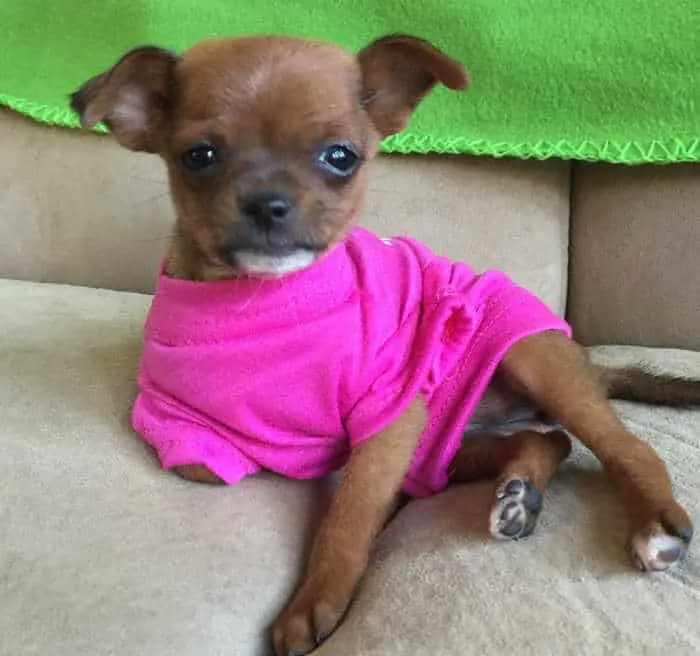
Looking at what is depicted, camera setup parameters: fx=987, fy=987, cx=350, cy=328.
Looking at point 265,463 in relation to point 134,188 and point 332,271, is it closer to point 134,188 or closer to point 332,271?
point 332,271

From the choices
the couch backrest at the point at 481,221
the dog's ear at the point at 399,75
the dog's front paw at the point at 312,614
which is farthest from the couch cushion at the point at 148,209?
the dog's front paw at the point at 312,614

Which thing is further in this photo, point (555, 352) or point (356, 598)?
point (555, 352)

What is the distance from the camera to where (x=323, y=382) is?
1.64 metres

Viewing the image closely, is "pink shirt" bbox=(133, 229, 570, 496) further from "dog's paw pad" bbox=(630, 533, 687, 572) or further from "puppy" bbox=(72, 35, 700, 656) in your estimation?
"dog's paw pad" bbox=(630, 533, 687, 572)

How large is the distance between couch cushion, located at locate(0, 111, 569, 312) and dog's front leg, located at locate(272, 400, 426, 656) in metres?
0.82

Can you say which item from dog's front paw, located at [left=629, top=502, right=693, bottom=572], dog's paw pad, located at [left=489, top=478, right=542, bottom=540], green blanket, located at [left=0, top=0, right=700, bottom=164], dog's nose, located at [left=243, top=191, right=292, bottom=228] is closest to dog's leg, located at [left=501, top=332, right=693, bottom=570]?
dog's front paw, located at [left=629, top=502, right=693, bottom=572]

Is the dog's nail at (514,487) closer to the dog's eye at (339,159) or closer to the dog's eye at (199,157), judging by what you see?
the dog's eye at (339,159)

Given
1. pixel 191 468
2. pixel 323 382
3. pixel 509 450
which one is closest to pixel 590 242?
pixel 509 450

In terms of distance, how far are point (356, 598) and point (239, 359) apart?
1.45 feet

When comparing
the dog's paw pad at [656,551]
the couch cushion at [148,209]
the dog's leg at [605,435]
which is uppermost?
the dog's paw pad at [656,551]

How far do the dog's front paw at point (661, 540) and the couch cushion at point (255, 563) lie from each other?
20mm

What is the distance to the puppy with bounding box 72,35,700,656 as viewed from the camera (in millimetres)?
1494

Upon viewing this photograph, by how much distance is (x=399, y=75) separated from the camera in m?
1.73

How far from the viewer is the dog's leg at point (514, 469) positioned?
1.47 m
